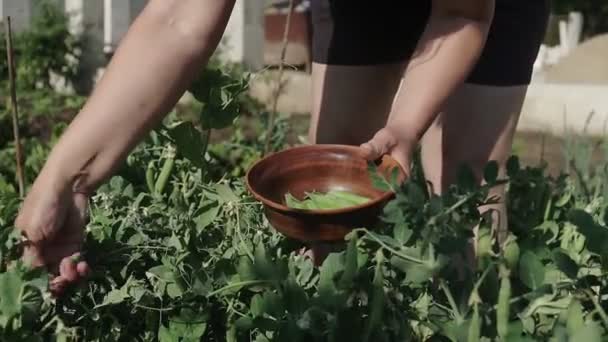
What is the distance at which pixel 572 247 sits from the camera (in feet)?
5.01

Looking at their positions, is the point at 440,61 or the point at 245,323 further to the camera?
the point at 440,61

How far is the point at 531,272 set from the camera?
959mm

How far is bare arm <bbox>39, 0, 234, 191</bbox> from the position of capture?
1155 mm

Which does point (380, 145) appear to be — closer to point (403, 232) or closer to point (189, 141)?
point (403, 232)

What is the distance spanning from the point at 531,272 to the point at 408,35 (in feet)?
3.05

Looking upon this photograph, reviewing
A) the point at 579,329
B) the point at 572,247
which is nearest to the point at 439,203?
the point at 579,329

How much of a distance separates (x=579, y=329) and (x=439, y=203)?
19 cm

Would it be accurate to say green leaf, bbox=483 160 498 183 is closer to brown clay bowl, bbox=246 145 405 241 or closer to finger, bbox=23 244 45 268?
brown clay bowl, bbox=246 145 405 241

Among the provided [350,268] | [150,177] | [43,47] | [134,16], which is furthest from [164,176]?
[43,47]

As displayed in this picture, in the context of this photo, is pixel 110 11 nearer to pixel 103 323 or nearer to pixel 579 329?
pixel 103 323

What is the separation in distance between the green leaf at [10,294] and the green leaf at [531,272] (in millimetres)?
505

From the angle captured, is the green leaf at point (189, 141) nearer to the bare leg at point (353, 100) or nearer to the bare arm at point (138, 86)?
the bare leg at point (353, 100)

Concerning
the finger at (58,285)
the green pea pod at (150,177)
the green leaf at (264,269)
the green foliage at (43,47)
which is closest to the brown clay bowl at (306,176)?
the green leaf at (264,269)

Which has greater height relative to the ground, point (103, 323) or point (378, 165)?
point (378, 165)
